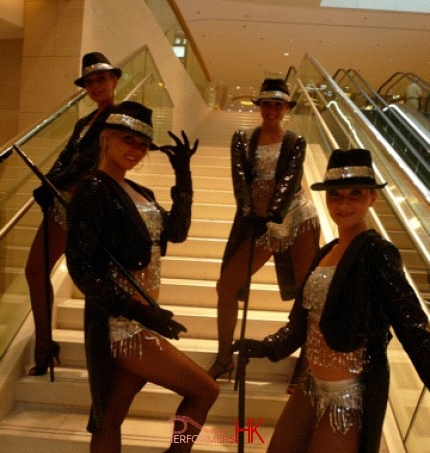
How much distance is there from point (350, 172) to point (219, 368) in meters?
1.50

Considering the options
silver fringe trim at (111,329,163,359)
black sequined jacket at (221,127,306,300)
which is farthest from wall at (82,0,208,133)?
silver fringe trim at (111,329,163,359)

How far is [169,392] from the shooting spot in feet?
8.73

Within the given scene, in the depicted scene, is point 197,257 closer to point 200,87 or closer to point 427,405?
point 427,405

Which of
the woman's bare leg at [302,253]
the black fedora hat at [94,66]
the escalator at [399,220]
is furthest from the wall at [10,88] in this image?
the woman's bare leg at [302,253]

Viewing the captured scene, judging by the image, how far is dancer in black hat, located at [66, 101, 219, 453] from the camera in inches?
65.1

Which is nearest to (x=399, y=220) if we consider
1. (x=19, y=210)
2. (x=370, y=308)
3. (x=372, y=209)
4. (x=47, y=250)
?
(x=372, y=209)

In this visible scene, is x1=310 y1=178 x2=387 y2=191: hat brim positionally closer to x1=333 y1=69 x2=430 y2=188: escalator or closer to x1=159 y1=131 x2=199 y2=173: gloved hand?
x1=159 y1=131 x2=199 y2=173: gloved hand

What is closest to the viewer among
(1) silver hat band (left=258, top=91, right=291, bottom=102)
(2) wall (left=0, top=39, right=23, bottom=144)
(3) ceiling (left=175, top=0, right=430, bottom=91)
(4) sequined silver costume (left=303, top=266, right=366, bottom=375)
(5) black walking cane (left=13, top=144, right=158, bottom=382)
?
(4) sequined silver costume (left=303, top=266, right=366, bottom=375)

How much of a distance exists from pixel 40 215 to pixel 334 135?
108 inches

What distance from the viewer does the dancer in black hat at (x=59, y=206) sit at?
268 cm

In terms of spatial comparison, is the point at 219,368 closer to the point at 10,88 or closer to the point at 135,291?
the point at 135,291

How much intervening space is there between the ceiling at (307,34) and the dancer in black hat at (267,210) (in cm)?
1031

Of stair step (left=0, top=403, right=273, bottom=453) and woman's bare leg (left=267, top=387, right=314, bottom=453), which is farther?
stair step (left=0, top=403, right=273, bottom=453)

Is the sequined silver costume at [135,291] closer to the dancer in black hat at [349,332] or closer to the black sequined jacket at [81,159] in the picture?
the dancer in black hat at [349,332]
